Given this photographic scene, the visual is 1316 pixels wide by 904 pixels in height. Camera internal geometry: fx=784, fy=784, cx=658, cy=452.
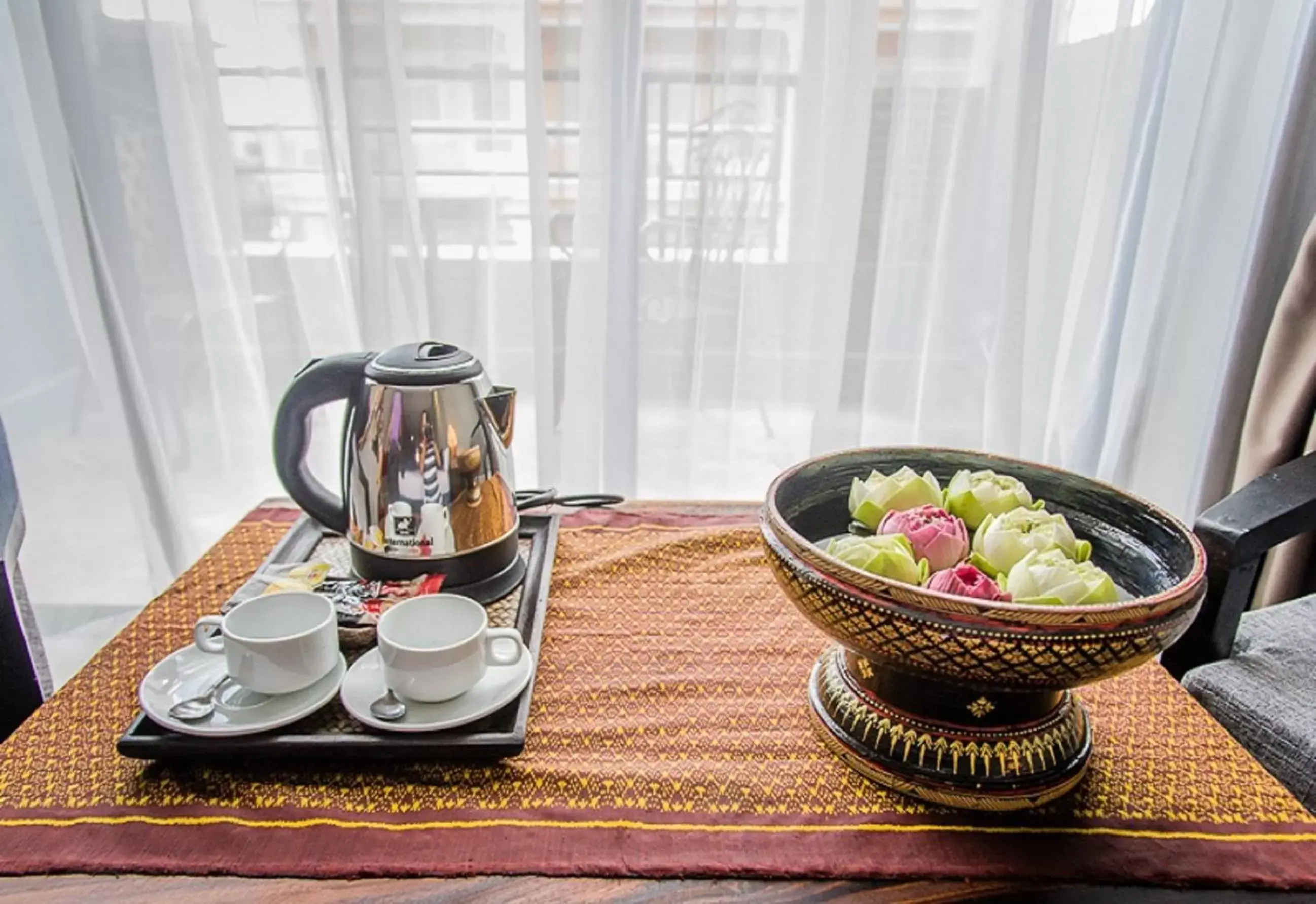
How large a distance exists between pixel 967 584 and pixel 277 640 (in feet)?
1.44

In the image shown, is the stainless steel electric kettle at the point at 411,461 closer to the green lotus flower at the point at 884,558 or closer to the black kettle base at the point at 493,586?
the black kettle base at the point at 493,586

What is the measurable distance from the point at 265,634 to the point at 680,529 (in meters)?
0.44

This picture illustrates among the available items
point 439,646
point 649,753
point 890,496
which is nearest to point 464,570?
point 439,646

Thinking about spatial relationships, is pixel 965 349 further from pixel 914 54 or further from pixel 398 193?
pixel 398 193

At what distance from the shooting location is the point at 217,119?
3.75 ft

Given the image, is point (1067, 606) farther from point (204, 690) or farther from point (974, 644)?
point (204, 690)

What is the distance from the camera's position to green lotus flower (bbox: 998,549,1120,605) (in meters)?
0.45

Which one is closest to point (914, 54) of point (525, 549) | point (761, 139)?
point (761, 139)

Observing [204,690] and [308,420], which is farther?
[308,420]

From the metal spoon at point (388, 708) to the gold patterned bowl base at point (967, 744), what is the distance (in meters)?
0.30

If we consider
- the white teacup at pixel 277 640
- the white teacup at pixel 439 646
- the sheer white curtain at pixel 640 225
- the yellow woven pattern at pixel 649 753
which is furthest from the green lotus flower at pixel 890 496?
the sheer white curtain at pixel 640 225

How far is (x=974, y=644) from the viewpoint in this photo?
0.41 meters

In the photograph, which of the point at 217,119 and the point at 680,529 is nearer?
the point at 680,529

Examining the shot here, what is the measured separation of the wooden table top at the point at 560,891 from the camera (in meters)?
0.43
